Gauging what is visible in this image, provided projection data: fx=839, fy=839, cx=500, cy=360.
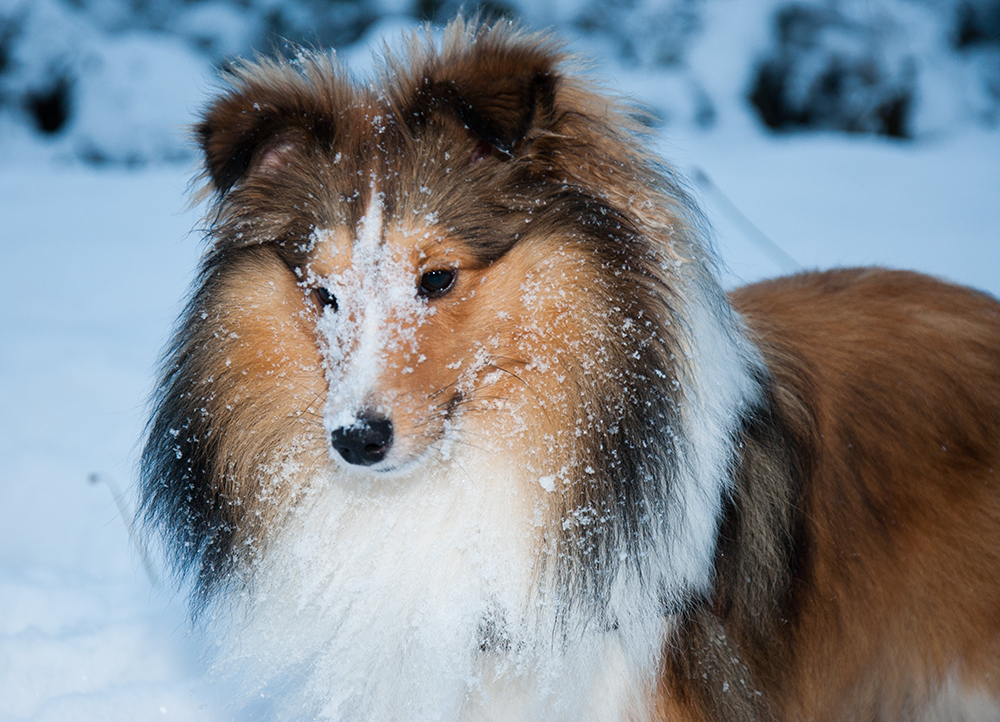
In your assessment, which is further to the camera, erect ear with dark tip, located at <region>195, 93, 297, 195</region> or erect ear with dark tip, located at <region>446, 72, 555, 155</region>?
erect ear with dark tip, located at <region>195, 93, 297, 195</region>

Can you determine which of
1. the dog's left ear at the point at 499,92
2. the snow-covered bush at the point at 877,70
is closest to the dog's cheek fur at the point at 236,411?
the dog's left ear at the point at 499,92

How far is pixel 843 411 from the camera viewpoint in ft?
6.74

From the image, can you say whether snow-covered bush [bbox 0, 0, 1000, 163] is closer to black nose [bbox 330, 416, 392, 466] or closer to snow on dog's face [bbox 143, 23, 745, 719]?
snow on dog's face [bbox 143, 23, 745, 719]

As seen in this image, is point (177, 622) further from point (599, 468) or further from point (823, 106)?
point (823, 106)

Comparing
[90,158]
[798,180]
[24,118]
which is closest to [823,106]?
[798,180]

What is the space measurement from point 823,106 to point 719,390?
8111mm

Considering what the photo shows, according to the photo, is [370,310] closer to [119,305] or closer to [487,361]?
[487,361]

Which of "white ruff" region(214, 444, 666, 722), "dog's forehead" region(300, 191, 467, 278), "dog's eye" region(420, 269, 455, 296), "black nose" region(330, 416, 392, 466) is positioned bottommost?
"white ruff" region(214, 444, 666, 722)

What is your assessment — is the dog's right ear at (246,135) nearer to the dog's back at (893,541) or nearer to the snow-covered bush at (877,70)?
the dog's back at (893,541)

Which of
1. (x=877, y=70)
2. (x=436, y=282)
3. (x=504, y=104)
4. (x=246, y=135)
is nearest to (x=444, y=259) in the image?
(x=436, y=282)

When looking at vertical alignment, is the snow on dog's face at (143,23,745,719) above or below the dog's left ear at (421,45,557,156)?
below

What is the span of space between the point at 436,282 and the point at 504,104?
0.38 m

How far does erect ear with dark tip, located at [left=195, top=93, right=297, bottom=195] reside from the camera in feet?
6.01

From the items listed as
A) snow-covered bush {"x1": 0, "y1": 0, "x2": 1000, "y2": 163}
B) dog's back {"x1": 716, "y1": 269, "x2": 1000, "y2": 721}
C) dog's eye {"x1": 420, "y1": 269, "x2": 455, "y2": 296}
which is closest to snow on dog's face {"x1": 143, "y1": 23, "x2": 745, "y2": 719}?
dog's eye {"x1": 420, "y1": 269, "x2": 455, "y2": 296}
